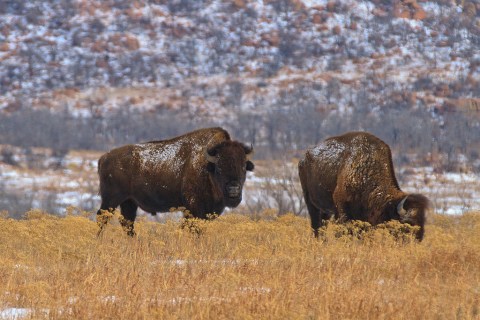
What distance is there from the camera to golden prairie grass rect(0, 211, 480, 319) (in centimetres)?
870

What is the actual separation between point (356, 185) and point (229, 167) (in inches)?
82.5

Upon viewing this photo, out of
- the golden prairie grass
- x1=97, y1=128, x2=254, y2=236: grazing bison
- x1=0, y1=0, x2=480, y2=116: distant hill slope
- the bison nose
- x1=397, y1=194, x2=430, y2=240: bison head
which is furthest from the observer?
x1=0, y1=0, x2=480, y2=116: distant hill slope

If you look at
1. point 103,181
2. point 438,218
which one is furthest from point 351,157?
point 103,181

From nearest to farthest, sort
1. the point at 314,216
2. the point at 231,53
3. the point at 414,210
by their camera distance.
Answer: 1. the point at 414,210
2. the point at 314,216
3. the point at 231,53

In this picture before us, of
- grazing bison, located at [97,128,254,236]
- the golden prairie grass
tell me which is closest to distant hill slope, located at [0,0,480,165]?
grazing bison, located at [97,128,254,236]

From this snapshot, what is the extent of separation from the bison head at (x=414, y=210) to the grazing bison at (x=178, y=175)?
110 inches

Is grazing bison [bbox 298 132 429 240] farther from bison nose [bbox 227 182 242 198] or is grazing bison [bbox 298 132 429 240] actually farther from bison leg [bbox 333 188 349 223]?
bison nose [bbox 227 182 242 198]

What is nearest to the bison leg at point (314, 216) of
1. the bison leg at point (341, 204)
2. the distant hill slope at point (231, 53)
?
the bison leg at point (341, 204)

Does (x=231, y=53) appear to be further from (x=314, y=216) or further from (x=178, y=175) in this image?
(x=178, y=175)

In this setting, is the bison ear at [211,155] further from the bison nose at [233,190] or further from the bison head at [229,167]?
the bison nose at [233,190]

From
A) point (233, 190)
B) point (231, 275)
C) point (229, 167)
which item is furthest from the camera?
point (229, 167)

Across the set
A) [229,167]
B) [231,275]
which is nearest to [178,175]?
[229,167]

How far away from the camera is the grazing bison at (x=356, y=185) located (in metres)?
14.1

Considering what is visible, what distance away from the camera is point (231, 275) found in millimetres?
9875
